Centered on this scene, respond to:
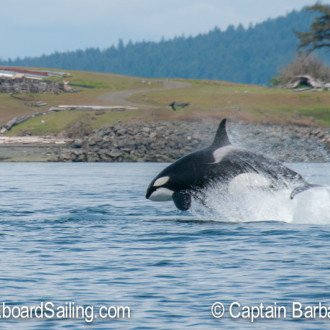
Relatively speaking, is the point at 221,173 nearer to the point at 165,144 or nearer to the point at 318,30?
the point at 165,144

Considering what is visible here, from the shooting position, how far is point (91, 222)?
803 inches

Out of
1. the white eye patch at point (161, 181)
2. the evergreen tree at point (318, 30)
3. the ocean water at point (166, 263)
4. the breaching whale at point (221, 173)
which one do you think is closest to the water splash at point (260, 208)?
the ocean water at point (166, 263)

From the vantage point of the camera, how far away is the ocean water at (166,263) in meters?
10.9

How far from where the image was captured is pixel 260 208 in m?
20.3

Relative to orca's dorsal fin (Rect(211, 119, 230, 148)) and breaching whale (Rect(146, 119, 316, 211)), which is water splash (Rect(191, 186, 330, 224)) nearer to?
breaching whale (Rect(146, 119, 316, 211))

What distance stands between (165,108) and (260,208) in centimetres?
5689

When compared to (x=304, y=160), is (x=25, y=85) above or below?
above

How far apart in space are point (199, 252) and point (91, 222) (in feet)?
18.2

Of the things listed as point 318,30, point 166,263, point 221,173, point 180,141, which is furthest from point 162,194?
point 318,30

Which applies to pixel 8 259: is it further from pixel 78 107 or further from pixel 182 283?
pixel 78 107

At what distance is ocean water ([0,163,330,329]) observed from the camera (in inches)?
430

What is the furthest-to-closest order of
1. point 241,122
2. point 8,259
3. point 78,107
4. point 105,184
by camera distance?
point 78,107, point 241,122, point 105,184, point 8,259

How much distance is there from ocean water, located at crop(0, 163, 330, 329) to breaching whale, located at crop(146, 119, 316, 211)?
0.50 m

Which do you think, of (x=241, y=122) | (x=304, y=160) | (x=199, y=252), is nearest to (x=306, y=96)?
(x=241, y=122)
